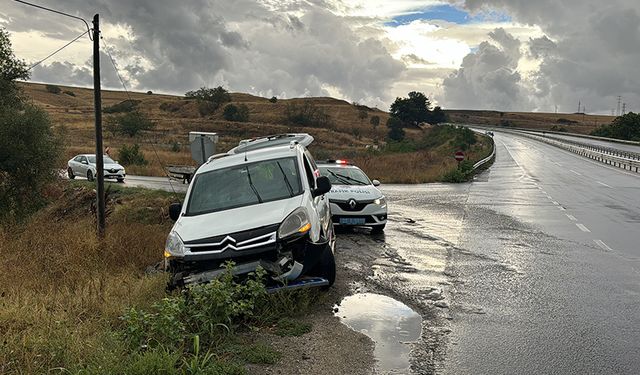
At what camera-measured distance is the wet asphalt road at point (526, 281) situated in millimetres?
5246

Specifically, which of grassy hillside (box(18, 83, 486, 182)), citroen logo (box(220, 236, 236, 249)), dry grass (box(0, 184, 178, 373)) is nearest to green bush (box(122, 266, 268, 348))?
dry grass (box(0, 184, 178, 373))

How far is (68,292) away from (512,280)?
256 inches

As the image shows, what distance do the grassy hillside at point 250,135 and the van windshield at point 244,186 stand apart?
16.9m

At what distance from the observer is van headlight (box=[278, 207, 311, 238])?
6.47 meters

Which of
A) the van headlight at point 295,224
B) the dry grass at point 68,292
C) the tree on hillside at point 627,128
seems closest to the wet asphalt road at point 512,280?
the van headlight at point 295,224

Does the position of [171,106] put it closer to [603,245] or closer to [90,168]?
[90,168]

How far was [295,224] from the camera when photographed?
21.7 ft

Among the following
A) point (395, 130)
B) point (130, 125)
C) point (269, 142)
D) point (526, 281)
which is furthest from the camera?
point (395, 130)

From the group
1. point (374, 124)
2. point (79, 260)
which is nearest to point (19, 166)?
point (79, 260)

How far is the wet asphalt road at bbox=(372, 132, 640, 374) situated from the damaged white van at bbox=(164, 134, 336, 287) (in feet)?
5.53

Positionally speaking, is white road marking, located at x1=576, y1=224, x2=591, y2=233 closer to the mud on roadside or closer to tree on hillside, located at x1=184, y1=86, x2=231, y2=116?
the mud on roadside

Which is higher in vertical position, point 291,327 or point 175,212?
point 175,212

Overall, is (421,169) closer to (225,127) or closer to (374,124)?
(225,127)

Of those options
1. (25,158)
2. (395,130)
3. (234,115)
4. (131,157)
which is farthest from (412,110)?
(25,158)
